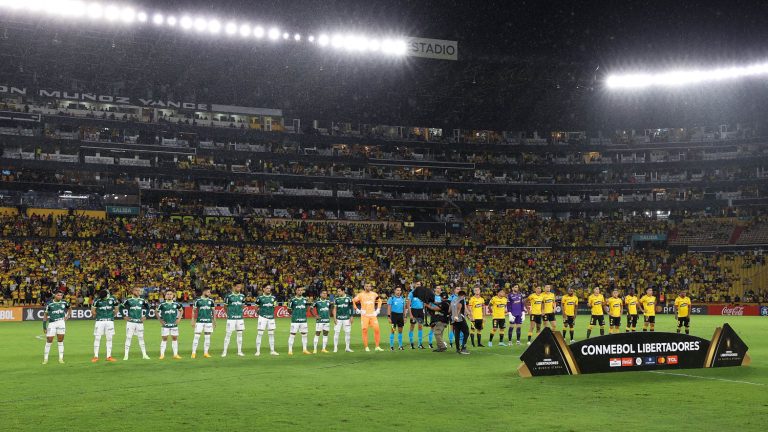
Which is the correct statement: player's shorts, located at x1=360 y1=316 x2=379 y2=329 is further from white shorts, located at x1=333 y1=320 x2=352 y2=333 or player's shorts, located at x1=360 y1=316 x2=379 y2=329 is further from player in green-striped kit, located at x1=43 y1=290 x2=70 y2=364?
player in green-striped kit, located at x1=43 y1=290 x2=70 y2=364

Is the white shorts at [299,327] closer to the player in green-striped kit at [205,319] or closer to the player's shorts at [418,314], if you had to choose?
the player in green-striped kit at [205,319]

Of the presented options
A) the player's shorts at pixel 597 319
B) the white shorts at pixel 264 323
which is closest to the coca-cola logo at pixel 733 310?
the player's shorts at pixel 597 319

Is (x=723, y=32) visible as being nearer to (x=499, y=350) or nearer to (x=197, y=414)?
(x=499, y=350)

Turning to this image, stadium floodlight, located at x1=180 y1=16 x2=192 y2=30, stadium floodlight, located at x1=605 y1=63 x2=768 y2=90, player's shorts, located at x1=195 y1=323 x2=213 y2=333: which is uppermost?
stadium floodlight, located at x1=605 y1=63 x2=768 y2=90

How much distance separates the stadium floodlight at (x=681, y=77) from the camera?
71.9 meters

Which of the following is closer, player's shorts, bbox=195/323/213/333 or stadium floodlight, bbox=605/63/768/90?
player's shorts, bbox=195/323/213/333

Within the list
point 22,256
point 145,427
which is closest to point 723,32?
point 22,256

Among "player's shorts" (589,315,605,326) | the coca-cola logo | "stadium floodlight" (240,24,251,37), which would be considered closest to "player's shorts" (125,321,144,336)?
"player's shorts" (589,315,605,326)

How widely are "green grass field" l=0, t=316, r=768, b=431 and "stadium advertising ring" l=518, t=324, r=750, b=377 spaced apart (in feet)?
1.39

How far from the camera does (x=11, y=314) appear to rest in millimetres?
44312

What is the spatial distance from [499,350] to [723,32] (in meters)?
47.4

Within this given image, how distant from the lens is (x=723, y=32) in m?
61.9

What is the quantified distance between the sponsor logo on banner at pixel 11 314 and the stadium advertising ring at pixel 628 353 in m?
36.3

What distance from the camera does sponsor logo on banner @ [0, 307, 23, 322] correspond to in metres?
43.9
